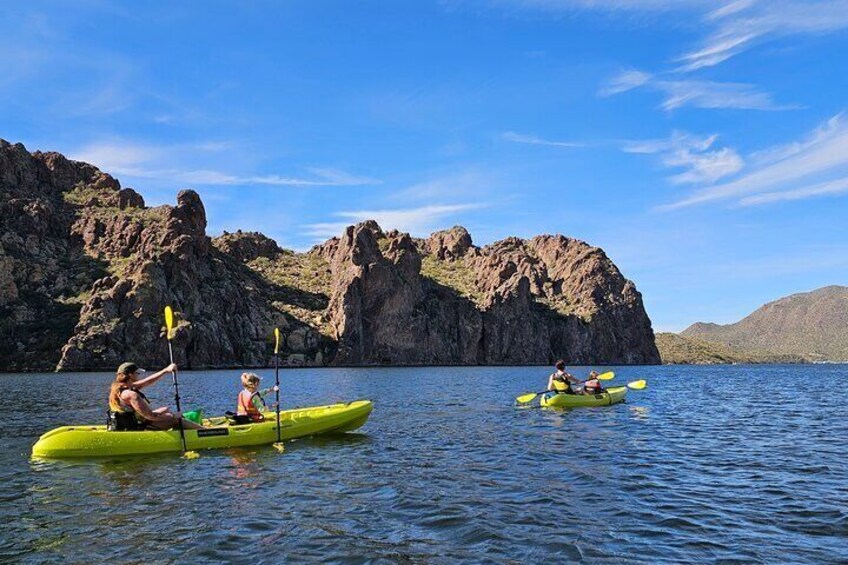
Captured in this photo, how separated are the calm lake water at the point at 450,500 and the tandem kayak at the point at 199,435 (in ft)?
1.71

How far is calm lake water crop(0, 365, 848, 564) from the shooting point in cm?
1061

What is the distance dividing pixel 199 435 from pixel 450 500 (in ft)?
32.3

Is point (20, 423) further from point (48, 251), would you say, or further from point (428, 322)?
point (428, 322)

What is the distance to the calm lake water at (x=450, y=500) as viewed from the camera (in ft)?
34.8

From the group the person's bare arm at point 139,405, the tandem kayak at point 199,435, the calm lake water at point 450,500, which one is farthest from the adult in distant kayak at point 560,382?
the person's bare arm at point 139,405

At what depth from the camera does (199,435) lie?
20078mm

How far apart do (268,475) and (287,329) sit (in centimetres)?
13744

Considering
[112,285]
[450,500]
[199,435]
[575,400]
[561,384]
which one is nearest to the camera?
[450,500]

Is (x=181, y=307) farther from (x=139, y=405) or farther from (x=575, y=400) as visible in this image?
(x=139, y=405)

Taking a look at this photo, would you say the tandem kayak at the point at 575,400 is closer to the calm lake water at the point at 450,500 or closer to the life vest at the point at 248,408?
the calm lake water at the point at 450,500

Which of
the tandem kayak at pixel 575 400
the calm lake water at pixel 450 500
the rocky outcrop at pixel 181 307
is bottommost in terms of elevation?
the calm lake water at pixel 450 500

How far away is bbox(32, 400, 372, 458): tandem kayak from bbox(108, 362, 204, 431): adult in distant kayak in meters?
0.28

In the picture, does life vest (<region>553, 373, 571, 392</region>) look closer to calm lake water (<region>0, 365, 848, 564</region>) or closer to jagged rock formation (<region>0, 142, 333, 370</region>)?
calm lake water (<region>0, 365, 848, 564</region>)

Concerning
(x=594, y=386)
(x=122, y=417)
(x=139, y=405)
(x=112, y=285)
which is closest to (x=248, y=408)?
(x=139, y=405)
